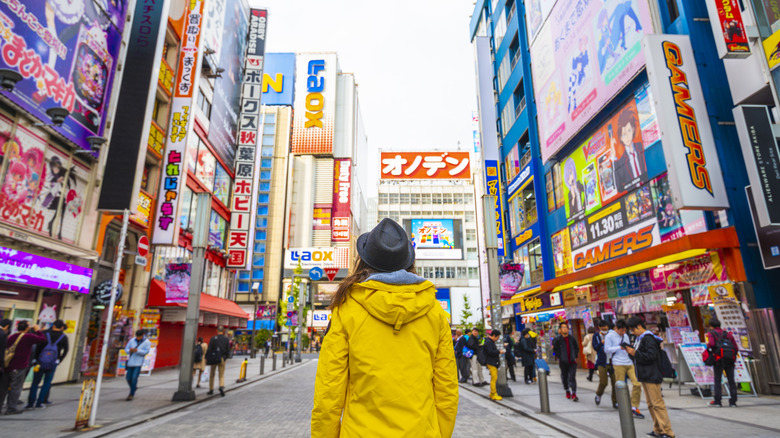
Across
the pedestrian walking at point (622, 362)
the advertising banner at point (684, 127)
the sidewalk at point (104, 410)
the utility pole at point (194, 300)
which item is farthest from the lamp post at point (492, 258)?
the sidewalk at point (104, 410)

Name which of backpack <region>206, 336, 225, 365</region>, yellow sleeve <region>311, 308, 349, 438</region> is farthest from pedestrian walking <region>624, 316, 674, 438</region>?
backpack <region>206, 336, 225, 365</region>

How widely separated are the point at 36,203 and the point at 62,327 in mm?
4838

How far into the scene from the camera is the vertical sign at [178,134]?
1939cm

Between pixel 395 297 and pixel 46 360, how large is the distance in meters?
Result: 10.9

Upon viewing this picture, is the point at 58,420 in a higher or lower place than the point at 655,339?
lower

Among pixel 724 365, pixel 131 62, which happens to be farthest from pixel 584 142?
pixel 131 62

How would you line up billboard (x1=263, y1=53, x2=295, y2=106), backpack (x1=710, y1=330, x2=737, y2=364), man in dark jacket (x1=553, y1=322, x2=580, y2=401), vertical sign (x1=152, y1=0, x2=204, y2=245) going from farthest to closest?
billboard (x1=263, y1=53, x2=295, y2=106)
vertical sign (x1=152, y1=0, x2=204, y2=245)
man in dark jacket (x1=553, y1=322, x2=580, y2=401)
backpack (x1=710, y1=330, x2=737, y2=364)

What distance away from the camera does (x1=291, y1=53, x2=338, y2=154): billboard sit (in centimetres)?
6981

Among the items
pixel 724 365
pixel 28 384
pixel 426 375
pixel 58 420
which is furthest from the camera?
pixel 28 384

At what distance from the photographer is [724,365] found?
365 inches

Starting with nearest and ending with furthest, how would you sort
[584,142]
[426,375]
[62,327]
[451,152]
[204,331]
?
[426,375], [62,327], [584,142], [204,331], [451,152]

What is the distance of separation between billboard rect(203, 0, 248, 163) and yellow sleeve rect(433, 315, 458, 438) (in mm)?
27193

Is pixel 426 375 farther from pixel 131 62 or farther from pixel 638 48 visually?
pixel 131 62

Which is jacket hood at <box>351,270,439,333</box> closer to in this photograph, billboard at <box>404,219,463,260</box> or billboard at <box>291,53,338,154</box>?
billboard at <box>404,219,463,260</box>
